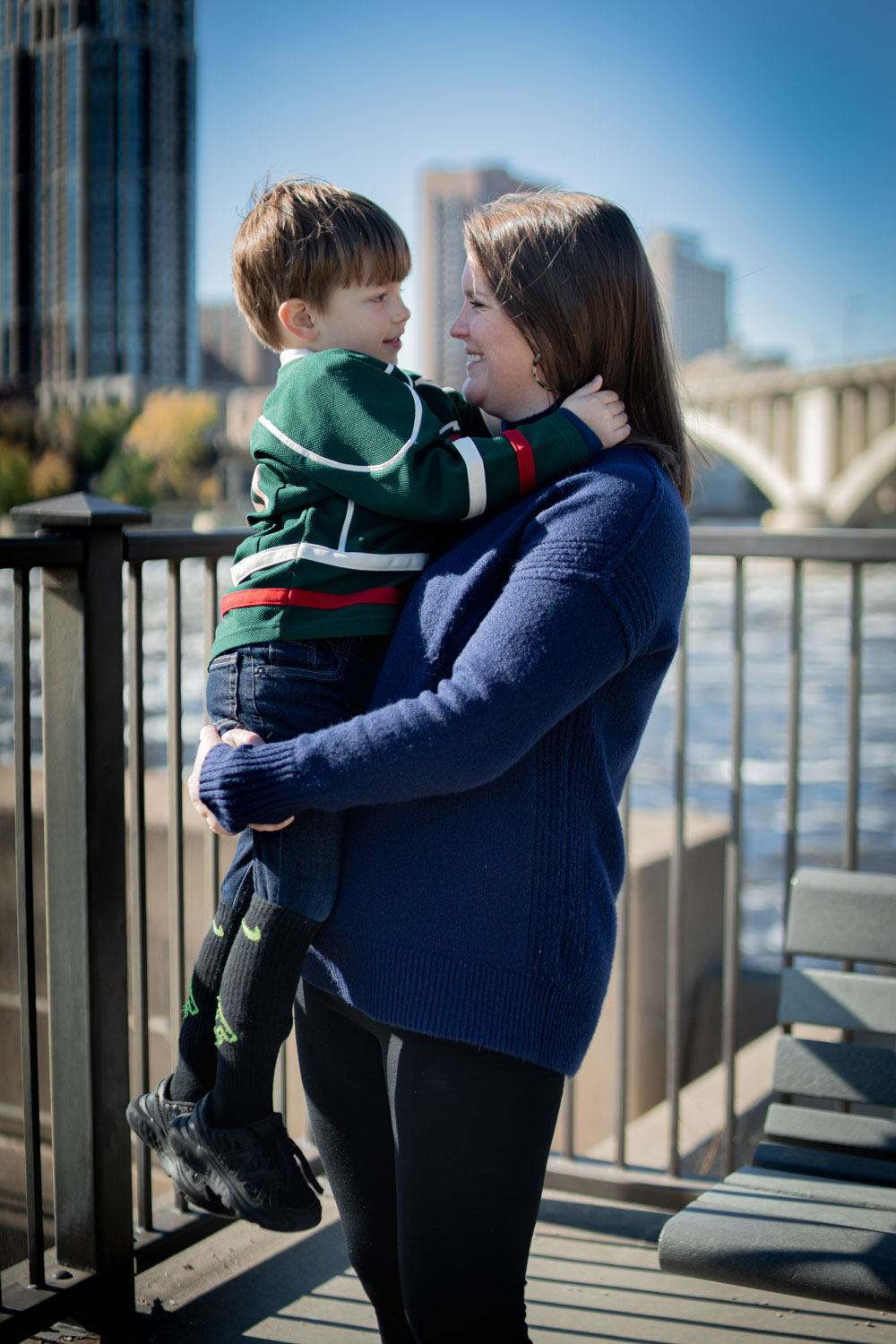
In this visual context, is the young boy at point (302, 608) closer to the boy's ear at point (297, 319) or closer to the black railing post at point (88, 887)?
the boy's ear at point (297, 319)

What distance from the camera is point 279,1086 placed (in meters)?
2.44

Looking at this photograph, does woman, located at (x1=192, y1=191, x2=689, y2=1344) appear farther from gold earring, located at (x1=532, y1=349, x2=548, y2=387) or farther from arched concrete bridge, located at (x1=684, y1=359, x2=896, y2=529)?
arched concrete bridge, located at (x1=684, y1=359, x2=896, y2=529)

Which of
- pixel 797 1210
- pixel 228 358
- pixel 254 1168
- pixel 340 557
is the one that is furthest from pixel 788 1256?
pixel 228 358

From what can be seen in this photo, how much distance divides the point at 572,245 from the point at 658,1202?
1.97 m

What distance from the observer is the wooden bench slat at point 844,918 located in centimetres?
203

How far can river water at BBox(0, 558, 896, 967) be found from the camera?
1235cm

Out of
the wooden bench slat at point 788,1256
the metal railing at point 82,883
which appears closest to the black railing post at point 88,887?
the metal railing at point 82,883

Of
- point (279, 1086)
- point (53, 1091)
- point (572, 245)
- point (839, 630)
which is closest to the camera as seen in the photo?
point (572, 245)

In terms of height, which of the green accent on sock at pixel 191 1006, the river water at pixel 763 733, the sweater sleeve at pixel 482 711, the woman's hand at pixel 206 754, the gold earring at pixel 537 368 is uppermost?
the gold earring at pixel 537 368

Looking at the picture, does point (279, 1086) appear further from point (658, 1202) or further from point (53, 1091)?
point (658, 1202)

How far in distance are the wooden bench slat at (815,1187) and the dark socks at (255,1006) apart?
30.1 inches

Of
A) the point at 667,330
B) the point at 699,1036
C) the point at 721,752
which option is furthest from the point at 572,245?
the point at 721,752

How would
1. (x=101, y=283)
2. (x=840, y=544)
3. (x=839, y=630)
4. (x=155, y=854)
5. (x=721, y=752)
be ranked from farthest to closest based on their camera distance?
1. (x=101, y=283)
2. (x=839, y=630)
3. (x=721, y=752)
4. (x=155, y=854)
5. (x=840, y=544)

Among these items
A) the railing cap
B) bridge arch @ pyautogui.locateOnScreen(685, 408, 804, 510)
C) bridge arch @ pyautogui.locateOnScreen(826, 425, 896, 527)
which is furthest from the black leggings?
bridge arch @ pyautogui.locateOnScreen(826, 425, 896, 527)
